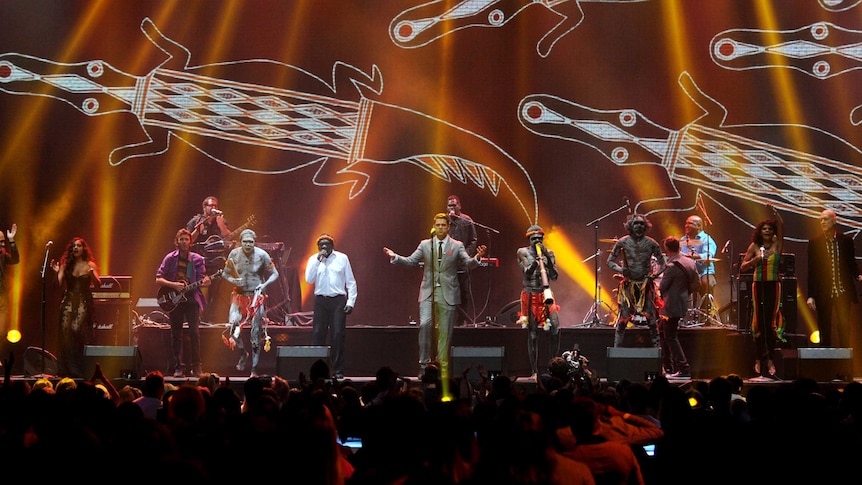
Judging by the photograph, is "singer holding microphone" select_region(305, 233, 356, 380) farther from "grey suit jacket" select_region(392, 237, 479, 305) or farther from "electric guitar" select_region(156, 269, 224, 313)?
"electric guitar" select_region(156, 269, 224, 313)

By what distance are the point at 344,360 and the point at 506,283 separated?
3496 mm

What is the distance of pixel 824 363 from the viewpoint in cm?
1151

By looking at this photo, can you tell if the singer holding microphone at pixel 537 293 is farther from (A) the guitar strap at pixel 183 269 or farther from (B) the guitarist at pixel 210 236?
(B) the guitarist at pixel 210 236

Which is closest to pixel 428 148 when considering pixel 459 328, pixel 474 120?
pixel 474 120

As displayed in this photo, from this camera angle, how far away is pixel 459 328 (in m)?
13.2

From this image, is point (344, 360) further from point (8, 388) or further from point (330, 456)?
point (330, 456)

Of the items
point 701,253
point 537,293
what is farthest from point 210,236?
point 701,253

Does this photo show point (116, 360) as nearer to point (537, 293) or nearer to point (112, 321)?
point (112, 321)

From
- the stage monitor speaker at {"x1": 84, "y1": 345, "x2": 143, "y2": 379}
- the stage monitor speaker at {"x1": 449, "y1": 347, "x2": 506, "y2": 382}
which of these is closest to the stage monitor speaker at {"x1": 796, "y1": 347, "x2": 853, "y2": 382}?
the stage monitor speaker at {"x1": 449, "y1": 347, "x2": 506, "y2": 382}

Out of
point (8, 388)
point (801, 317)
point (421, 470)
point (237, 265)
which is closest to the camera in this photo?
point (421, 470)

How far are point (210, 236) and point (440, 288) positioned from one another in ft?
13.3

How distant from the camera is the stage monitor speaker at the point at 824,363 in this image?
1147cm

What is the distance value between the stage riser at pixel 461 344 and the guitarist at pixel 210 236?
1121 millimetres

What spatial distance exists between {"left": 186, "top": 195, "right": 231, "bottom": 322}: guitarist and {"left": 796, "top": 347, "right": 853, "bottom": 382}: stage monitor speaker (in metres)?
7.89
